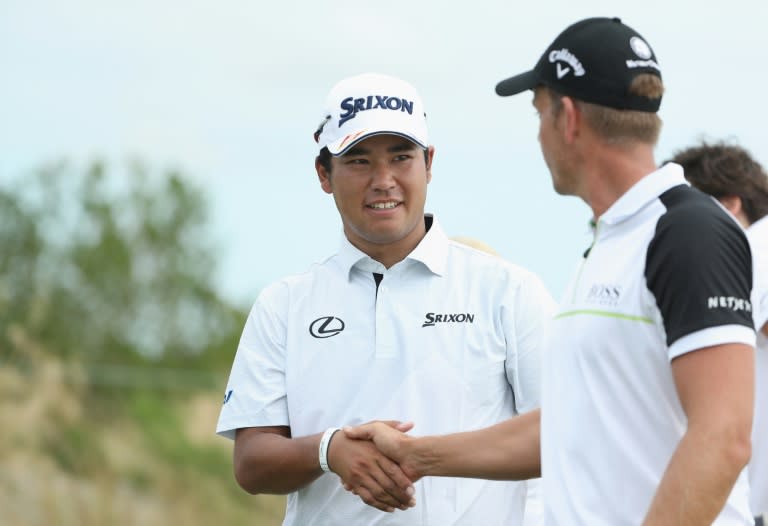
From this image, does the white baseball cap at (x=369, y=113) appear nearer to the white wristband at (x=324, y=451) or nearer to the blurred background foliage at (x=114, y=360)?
the white wristband at (x=324, y=451)

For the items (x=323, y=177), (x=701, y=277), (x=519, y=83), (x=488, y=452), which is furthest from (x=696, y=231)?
(x=323, y=177)

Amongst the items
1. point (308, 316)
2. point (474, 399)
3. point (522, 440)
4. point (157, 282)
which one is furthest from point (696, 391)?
point (157, 282)

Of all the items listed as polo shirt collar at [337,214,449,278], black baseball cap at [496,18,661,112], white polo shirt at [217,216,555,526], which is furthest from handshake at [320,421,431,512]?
black baseball cap at [496,18,661,112]

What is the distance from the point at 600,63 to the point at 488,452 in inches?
53.0

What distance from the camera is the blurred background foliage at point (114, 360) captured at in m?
13.8

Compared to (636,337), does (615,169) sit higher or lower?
higher

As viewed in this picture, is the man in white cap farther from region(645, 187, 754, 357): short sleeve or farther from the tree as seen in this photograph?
the tree

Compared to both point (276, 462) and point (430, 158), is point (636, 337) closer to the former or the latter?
point (276, 462)

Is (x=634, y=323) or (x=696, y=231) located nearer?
(x=696, y=231)

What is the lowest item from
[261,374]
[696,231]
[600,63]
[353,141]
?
[696,231]

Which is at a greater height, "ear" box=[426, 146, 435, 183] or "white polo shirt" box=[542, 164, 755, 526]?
"ear" box=[426, 146, 435, 183]

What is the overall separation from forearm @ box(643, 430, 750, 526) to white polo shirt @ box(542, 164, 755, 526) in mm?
184

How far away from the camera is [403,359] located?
15.8 ft

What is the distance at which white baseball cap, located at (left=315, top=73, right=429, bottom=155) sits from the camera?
496 centimetres
